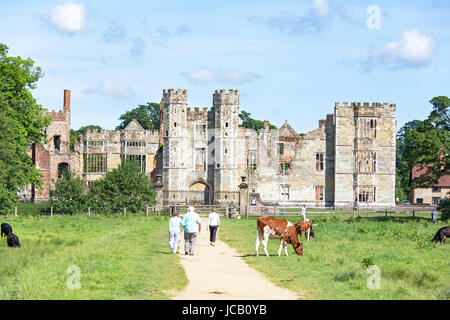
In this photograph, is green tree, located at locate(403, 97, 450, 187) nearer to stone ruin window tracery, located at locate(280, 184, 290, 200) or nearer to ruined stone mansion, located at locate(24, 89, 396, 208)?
ruined stone mansion, located at locate(24, 89, 396, 208)

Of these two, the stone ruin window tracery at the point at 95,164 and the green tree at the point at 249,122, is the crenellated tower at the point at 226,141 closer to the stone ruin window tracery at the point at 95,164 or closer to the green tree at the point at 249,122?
the stone ruin window tracery at the point at 95,164

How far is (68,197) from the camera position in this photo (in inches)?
2174

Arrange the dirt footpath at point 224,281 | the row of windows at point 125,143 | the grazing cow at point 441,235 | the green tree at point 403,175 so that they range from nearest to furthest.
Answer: the dirt footpath at point 224,281, the grazing cow at point 441,235, the green tree at point 403,175, the row of windows at point 125,143

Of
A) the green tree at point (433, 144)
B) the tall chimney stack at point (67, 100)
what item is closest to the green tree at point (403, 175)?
the green tree at point (433, 144)

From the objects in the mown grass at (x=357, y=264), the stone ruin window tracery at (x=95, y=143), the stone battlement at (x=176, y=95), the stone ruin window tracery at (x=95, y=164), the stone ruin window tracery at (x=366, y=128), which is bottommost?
the mown grass at (x=357, y=264)

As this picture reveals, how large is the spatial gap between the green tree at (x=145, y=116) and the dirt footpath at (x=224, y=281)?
3577 inches

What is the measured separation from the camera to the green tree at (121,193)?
54.4 meters

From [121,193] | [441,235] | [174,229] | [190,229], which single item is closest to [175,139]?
[121,193]

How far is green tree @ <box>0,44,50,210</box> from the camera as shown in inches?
1844

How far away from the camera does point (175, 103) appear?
70.4 meters

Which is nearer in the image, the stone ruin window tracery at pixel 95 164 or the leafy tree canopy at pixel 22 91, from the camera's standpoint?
the leafy tree canopy at pixel 22 91

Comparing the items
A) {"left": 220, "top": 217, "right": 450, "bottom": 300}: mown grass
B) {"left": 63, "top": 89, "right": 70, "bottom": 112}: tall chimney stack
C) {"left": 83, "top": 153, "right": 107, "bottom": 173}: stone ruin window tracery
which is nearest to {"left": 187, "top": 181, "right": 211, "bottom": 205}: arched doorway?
{"left": 83, "top": 153, "right": 107, "bottom": 173}: stone ruin window tracery

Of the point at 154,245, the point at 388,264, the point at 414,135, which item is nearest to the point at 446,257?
the point at 388,264

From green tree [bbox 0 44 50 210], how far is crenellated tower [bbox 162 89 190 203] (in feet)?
54.9
